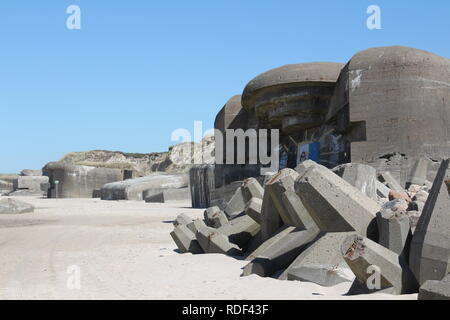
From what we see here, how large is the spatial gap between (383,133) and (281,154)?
4790 mm

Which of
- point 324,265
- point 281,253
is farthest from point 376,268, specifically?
point 281,253

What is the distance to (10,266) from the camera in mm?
5359

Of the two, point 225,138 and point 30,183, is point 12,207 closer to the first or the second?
point 225,138

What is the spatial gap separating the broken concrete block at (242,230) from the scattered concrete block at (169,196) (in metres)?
16.0

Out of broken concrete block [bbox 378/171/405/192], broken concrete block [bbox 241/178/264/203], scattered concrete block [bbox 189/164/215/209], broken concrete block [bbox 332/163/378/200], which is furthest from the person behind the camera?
scattered concrete block [bbox 189/164/215/209]

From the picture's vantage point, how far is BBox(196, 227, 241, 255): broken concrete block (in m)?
5.61

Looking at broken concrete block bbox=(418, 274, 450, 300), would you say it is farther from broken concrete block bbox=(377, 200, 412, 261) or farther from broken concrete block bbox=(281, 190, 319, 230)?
broken concrete block bbox=(281, 190, 319, 230)

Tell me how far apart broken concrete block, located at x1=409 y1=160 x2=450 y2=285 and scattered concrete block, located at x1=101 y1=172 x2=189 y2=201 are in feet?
72.5

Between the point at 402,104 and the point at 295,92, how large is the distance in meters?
3.22

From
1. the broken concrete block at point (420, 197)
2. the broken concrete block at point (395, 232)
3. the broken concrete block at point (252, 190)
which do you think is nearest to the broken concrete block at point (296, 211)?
the broken concrete block at point (395, 232)

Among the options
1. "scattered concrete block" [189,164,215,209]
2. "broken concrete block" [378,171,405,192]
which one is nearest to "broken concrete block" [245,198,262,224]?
"broken concrete block" [378,171,405,192]

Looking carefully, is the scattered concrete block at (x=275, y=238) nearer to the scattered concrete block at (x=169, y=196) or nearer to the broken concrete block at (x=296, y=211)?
the broken concrete block at (x=296, y=211)

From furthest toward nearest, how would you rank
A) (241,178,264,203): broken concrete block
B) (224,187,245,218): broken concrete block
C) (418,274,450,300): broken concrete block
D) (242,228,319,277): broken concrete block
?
(224,187,245,218): broken concrete block < (241,178,264,203): broken concrete block < (242,228,319,277): broken concrete block < (418,274,450,300): broken concrete block
